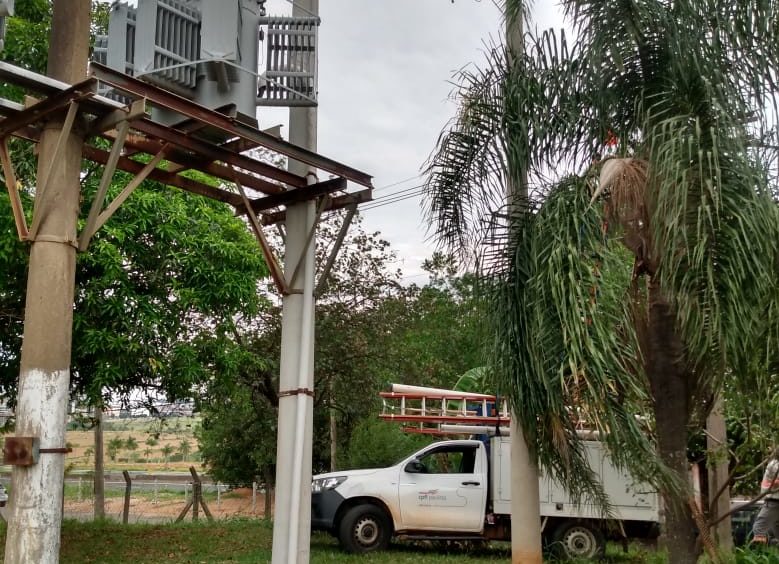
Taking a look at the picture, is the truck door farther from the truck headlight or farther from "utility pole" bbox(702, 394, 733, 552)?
"utility pole" bbox(702, 394, 733, 552)

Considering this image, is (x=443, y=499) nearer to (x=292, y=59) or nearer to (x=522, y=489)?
(x=522, y=489)

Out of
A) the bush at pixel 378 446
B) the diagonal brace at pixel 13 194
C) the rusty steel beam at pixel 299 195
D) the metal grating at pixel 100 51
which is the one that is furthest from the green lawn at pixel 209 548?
the metal grating at pixel 100 51

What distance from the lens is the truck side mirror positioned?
13.4m

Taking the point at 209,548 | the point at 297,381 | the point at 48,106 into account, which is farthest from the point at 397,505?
the point at 48,106

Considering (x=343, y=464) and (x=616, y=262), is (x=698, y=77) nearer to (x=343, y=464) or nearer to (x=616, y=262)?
(x=616, y=262)

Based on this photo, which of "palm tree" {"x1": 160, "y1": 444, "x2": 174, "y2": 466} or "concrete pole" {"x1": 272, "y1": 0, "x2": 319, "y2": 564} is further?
"palm tree" {"x1": 160, "y1": 444, "x2": 174, "y2": 466}

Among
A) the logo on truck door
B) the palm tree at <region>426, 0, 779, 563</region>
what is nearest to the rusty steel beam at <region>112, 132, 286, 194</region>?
the palm tree at <region>426, 0, 779, 563</region>

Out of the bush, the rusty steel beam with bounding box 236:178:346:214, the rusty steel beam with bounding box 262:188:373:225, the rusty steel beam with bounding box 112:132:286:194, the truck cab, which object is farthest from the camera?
the bush

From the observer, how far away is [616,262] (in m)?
7.05

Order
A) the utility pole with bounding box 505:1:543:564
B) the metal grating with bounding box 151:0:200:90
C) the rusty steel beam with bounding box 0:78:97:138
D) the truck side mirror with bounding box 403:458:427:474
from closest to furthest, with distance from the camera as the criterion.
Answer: the rusty steel beam with bounding box 0:78:97:138, the metal grating with bounding box 151:0:200:90, the utility pole with bounding box 505:1:543:564, the truck side mirror with bounding box 403:458:427:474

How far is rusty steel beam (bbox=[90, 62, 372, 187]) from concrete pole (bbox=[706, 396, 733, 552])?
18.3 feet

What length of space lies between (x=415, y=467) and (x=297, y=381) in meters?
6.51

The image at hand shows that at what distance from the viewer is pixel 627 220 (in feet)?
25.4

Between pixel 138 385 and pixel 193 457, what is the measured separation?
5430 cm
